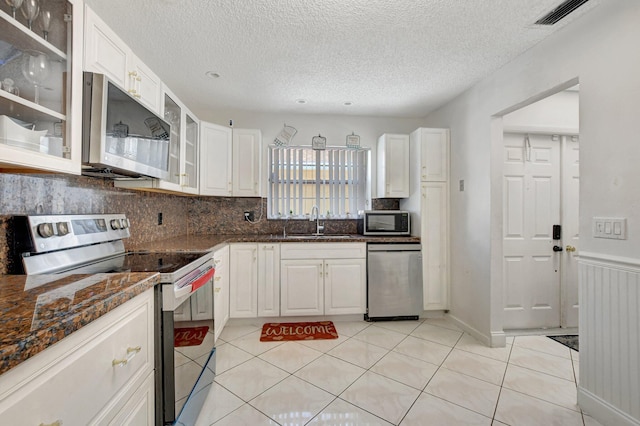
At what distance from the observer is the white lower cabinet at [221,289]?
2.44m

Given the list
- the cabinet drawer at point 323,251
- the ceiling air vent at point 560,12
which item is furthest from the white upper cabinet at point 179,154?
the ceiling air vent at point 560,12

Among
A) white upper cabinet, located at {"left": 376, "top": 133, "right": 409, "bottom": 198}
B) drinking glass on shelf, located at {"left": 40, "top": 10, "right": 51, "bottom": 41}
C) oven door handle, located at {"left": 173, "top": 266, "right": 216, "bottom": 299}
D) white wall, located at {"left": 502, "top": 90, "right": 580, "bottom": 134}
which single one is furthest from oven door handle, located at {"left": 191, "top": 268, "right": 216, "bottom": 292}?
white wall, located at {"left": 502, "top": 90, "right": 580, "bottom": 134}

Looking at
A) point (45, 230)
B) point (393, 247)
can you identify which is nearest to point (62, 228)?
point (45, 230)

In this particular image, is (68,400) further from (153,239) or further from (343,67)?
(343,67)

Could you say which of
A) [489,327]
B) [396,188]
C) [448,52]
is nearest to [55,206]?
[448,52]

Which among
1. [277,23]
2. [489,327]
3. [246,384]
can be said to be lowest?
[246,384]

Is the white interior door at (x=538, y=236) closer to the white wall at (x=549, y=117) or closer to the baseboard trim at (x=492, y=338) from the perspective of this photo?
the white wall at (x=549, y=117)

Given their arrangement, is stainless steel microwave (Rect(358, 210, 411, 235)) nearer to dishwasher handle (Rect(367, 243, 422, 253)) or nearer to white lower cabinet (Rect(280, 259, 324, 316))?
dishwasher handle (Rect(367, 243, 422, 253))

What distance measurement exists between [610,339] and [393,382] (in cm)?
131

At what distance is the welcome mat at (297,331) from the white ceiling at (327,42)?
2.52 meters

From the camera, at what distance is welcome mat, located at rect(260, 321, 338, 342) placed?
268 centimetres

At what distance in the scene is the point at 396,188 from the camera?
3.44m

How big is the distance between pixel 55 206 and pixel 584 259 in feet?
10.4

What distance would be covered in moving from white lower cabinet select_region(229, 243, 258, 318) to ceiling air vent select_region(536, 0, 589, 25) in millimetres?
2967
